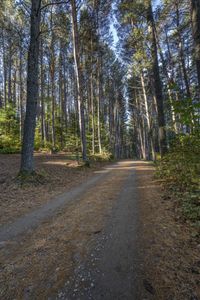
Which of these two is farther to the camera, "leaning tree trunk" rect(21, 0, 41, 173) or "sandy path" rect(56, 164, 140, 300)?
"leaning tree trunk" rect(21, 0, 41, 173)

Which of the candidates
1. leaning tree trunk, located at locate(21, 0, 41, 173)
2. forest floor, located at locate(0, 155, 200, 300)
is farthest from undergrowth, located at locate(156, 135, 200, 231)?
leaning tree trunk, located at locate(21, 0, 41, 173)

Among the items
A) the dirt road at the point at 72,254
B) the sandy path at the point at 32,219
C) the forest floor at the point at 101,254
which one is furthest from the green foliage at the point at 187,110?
the sandy path at the point at 32,219

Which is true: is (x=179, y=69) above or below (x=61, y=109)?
above

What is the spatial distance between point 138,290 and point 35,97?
28.1 feet

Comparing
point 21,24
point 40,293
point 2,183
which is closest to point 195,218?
point 40,293

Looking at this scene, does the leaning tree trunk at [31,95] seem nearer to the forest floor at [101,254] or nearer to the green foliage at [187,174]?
the forest floor at [101,254]

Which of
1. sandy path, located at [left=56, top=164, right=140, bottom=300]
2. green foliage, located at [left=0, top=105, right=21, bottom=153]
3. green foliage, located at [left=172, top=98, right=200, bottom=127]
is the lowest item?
sandy path, located at [left=56, top=164, right=140, bottom=300]

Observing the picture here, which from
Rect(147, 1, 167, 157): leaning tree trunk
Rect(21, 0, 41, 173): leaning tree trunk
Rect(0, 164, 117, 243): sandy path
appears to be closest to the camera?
Rect(0, 164, 117, 243): sandy path

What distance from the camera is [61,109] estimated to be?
90.3ft

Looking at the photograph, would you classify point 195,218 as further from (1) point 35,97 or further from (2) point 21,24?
(2) point 21,24

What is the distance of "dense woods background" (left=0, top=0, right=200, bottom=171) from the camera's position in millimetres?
8852

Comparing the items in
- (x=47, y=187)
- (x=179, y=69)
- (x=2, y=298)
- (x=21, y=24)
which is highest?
(x=21, y=24)

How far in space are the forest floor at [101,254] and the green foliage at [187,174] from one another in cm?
38

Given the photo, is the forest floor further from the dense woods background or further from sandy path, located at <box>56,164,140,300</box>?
the dense woods background
